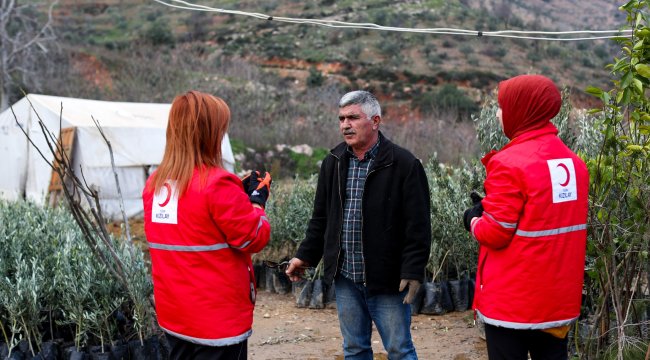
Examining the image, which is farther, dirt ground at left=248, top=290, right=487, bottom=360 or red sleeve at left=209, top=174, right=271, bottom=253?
dirt ground at left=248, top=290, right=487, bottom=360

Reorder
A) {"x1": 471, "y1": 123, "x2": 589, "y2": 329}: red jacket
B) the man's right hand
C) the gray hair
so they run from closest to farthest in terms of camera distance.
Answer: {"x1": 471, "y1": 123, "x2": 589, "y2": 329}: red jacket < the gray hair < the man's right hand

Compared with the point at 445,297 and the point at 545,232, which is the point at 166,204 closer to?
the point at 545,232

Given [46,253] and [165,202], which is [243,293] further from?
[46,253]

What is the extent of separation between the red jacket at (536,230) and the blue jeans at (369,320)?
0.65m

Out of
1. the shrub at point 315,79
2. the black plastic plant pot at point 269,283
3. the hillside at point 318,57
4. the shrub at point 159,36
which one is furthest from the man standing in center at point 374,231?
the shrub at point 159,36

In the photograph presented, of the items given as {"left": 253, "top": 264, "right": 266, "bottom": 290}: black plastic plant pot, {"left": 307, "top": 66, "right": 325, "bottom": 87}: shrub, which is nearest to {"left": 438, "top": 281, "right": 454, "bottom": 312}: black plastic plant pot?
{"left": 253, "top": 264, "right": 266, "bottom": 290}: black plastic plant pot

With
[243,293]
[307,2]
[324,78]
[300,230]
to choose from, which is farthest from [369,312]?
[307,2]

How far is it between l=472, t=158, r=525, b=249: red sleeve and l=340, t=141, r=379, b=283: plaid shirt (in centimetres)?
72

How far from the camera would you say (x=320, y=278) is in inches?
269

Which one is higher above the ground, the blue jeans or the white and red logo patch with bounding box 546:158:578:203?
the white and red logo patch with bounding box 546:158:578:203

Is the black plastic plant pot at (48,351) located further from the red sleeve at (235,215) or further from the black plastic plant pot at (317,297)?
the black plastic plant pot at (317,297)

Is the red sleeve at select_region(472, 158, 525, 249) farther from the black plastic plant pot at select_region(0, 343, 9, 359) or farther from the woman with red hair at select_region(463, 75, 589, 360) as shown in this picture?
the black plastic plant pot at select_region(0, 343, 9, 359)

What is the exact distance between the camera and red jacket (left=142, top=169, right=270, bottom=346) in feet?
9.29

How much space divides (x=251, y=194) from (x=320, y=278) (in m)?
3.86
